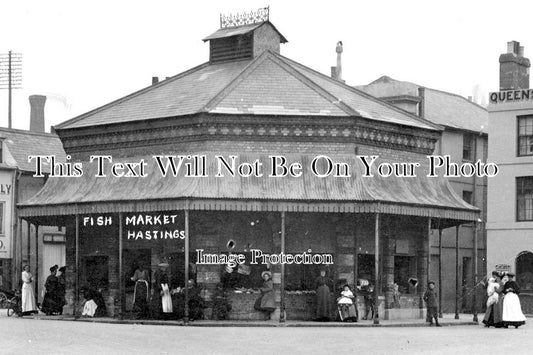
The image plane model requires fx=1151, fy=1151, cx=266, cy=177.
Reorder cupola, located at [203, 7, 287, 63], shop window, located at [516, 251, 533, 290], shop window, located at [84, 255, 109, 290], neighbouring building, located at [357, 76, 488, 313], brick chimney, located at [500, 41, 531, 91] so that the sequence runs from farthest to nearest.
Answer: neighbouring building, located at [357, 76, 488, 313] < brick chimney, located at [500, 41, 531, 91] < shop window, located at [516, 251, 533, 290] < cupola, located at [203, 7, 287, 63] < shop window, located at [84, 255, 109, 290]

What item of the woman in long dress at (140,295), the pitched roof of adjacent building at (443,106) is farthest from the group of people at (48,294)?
the pitched roof of adjacent building at (443,106)

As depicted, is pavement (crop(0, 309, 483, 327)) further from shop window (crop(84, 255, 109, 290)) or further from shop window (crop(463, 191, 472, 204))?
shop window (crop(463, 191, 472, 204))

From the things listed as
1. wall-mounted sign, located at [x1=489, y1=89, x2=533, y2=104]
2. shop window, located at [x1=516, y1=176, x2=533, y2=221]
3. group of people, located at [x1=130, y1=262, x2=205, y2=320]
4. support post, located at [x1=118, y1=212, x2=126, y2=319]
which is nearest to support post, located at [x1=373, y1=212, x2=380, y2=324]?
group of people, located at [x1=130, y1=262, x2=205, y2=320]

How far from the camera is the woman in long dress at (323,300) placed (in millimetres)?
34281

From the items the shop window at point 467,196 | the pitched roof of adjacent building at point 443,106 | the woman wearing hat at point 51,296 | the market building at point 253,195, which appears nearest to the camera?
the market building at point 253,195

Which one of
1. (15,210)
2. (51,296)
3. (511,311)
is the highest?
(15,210)

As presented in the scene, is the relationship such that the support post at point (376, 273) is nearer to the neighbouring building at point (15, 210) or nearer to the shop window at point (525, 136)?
the shop window at point (525, 136)

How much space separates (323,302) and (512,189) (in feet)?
46.5

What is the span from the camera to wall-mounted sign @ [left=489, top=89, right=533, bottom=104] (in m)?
45.4

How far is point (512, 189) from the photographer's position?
45562mm

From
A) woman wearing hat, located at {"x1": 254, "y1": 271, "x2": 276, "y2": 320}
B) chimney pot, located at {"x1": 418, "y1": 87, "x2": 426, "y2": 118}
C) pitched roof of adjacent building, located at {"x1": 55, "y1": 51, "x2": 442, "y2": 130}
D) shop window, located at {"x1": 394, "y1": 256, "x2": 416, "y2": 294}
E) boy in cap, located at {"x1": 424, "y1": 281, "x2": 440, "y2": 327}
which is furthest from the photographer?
chimney pot, located at {"x1": 418, "y1": 87, "x2": 426, "y2": 118}

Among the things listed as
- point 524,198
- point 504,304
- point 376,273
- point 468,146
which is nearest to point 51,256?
point 468,146

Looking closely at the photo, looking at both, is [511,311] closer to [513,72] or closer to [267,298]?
[267,298]

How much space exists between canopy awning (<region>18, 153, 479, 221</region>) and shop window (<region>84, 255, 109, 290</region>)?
2.39 meters
